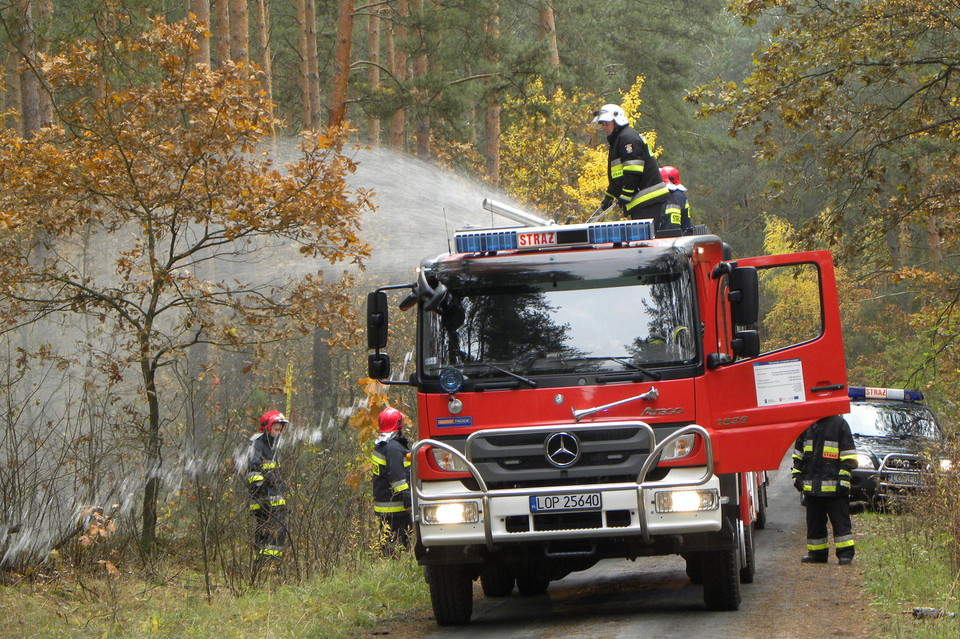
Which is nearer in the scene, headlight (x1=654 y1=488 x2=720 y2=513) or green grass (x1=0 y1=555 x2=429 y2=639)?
headlight (x1=654 y1=488 x2=720 y2=513)

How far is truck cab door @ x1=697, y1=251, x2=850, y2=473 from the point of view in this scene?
25.7ft

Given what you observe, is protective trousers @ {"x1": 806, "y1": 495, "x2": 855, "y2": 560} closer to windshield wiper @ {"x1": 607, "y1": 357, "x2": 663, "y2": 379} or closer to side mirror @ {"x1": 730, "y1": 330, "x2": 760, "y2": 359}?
side mirror @ {"x1": 730, "y1": 330, "x2": 760, "y2": 359}

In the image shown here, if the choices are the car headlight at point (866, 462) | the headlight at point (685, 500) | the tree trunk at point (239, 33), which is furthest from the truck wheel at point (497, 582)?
the tree trunk at point (239, 33)

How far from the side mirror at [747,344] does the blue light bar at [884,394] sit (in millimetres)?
9001

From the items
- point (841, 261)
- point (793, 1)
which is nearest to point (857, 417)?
point (841, 261)

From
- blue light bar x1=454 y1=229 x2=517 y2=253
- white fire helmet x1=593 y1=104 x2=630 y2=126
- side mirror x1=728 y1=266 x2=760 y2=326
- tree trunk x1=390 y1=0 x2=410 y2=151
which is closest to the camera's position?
side mirror x1=728 y1=266 x2=760 y2=326

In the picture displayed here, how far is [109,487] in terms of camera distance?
9.88m

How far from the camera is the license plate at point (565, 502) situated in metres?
7.40

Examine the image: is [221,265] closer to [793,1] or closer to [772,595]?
[793,1]

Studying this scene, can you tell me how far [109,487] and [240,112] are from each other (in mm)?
4281

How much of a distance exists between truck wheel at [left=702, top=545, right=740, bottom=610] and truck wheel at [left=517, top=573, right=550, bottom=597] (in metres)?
2.02

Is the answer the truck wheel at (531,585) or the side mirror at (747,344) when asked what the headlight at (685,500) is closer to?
the side mirror at (747,344)

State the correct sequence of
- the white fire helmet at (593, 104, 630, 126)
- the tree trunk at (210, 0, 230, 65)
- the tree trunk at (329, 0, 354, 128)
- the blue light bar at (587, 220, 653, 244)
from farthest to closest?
the tree trunk at (210, 0, 230, 65) < the tree trunk at (329, 0, 354, 128) < the white fire helmet at (593, 104, 630, 126) < the blue light bar at (587, 220, 653, 244)

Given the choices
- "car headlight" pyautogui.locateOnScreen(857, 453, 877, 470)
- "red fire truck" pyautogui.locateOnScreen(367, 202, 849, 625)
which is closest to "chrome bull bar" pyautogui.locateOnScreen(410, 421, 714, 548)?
"red fire truck" pyautogui.locateOnScreen(367, 202, 849, 625)
